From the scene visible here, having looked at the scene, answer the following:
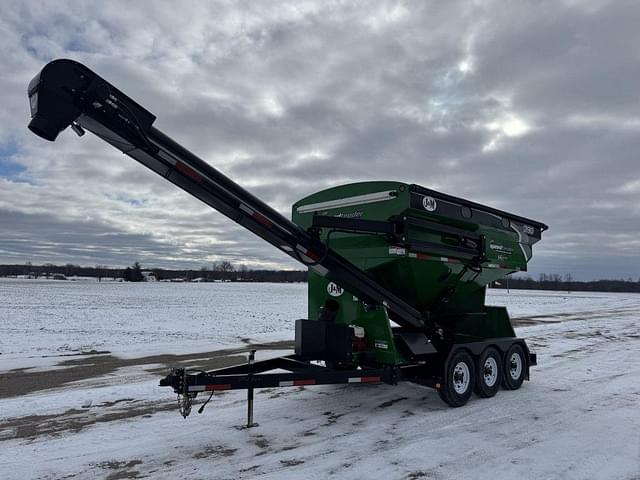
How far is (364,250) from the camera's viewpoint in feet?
24.0

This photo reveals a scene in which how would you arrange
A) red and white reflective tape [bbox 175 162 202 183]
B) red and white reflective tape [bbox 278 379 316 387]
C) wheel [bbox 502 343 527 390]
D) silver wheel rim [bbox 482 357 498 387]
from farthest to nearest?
wheel [bbox 502 343 527 390], silver wheel rim [bbox 482 357 498 387], red and white reflective tape [bbox 278 379 316 387], red and white reflective tape [bbox 175 162 202 183]

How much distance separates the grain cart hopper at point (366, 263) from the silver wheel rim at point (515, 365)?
2 cm

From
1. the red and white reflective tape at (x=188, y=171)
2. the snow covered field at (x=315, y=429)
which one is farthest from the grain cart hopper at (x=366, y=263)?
the snow covered field at (x=315, y=429)

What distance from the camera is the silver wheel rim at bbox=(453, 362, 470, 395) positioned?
23.7 feet

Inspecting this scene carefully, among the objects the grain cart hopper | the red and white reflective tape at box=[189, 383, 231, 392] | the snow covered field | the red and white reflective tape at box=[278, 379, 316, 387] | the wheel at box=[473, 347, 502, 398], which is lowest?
the snow covered field

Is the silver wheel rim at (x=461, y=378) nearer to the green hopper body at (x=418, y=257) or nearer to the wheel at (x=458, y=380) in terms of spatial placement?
the wheel at (x=458, y=380)

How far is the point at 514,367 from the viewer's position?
27.9 feet

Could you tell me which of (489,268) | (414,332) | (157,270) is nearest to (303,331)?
(414,332)

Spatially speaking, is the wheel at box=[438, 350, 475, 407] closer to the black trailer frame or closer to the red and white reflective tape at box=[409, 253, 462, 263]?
Result: the black trailer frame

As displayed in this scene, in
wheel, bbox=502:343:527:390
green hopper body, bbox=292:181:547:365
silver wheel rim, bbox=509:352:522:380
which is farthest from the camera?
silver wheel rim, bbox=509:352:522:380

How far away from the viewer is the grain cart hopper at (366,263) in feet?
15.4

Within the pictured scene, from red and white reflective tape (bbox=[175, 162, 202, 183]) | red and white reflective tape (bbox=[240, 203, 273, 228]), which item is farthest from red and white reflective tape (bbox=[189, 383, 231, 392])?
red and white reflective tape (bbox=[175, 162, 202, 183])

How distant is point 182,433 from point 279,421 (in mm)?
1185

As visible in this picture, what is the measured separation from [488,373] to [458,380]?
912 millimetres
